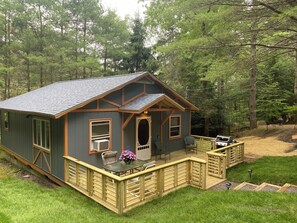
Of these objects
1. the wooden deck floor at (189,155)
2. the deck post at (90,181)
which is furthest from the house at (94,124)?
the deck post at (90,181)

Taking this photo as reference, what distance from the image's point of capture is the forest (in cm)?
1269

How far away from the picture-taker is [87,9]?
67.4 feet

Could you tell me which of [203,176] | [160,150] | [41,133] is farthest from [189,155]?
[41,133]

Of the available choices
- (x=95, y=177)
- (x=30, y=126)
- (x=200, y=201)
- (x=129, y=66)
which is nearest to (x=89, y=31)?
(x=129, y=66)

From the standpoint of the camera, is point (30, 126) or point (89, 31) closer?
point (30, 126)

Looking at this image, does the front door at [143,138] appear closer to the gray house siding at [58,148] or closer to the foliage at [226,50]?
the gray house siding at [58,148]

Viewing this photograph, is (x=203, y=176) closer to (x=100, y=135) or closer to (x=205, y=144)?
(x=100, y=135)

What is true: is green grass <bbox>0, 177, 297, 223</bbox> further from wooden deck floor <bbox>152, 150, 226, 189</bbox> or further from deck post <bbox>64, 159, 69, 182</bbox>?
wooden deck floor <bbox>152, 150, 226, 189</bbox>

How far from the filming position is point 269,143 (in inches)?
465

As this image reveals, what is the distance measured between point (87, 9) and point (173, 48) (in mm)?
13955

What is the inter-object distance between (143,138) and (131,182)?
165 inches

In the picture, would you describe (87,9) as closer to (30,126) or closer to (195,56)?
(195,56)

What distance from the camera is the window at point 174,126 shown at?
36.3 feet

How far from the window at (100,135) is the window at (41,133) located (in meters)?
1.55
